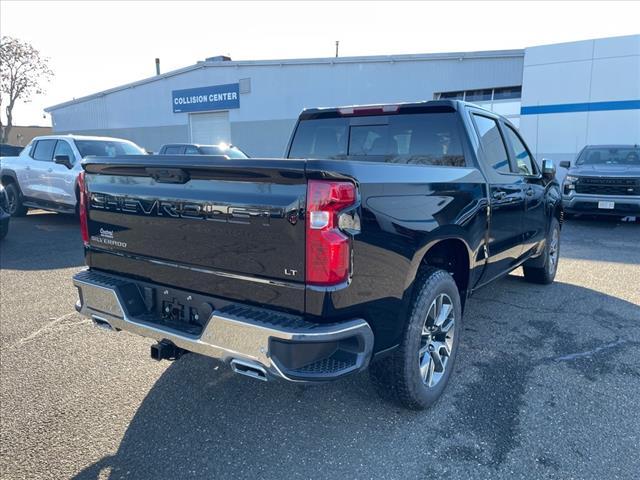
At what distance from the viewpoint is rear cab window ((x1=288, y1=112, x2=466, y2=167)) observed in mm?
3646

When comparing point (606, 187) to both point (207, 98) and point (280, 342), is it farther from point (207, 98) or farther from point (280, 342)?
point (207, 98)

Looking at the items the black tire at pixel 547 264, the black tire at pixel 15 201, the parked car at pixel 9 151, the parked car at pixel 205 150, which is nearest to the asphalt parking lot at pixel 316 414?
the black tire at pixel 547 264

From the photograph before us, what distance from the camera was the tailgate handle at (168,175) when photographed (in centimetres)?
254

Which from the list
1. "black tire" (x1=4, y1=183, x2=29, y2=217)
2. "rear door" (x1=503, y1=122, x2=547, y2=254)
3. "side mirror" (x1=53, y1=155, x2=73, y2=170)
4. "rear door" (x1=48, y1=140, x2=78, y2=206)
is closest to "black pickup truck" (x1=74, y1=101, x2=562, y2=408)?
"rear door" (x1=503, y1=122, x2=547, y2=254)

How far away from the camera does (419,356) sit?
2.87m

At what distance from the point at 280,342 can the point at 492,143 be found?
9.18 ft

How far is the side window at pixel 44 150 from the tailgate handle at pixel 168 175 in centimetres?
863

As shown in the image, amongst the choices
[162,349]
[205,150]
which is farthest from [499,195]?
[205,150]

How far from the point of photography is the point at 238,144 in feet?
77.8

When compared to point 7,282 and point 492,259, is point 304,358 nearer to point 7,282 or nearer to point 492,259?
point 492,259

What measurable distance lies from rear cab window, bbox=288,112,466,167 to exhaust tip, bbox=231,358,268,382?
7.14 ft

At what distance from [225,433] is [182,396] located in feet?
1.80

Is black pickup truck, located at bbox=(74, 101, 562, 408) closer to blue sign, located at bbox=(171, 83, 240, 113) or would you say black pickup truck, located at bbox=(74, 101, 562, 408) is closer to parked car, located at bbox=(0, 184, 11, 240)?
parked car, located at bbox=(0, 184, 11, 240)

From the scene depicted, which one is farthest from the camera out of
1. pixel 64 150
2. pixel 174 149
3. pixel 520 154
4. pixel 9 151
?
pixel 9 151
